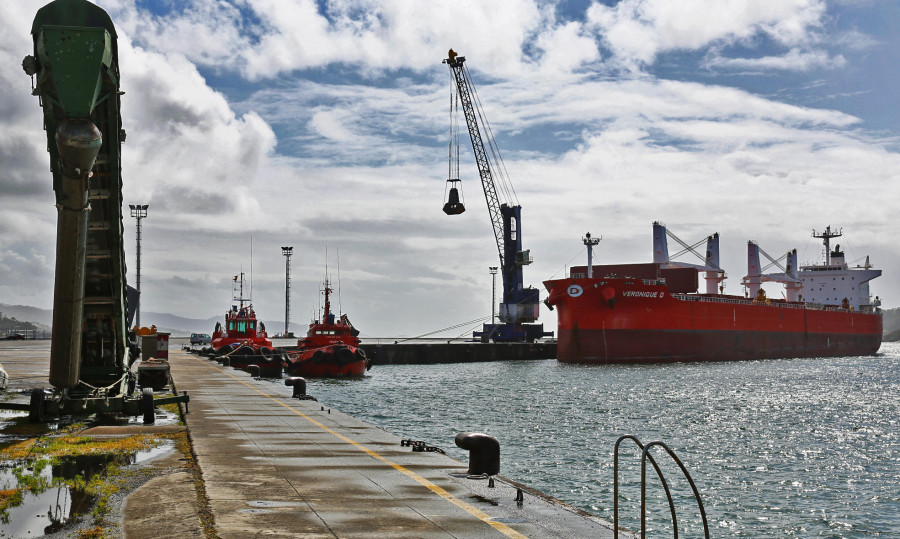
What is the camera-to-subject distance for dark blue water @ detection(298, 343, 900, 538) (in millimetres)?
17812

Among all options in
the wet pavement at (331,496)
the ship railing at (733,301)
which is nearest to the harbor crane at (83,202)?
the wet pavement at (331,496)

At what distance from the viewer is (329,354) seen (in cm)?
5878

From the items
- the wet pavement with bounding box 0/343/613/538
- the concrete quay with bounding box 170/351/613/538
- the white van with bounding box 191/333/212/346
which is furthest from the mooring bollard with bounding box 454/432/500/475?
the white van with bounding box 191/333/212/346

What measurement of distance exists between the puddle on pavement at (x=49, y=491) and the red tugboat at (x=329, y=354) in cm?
4342

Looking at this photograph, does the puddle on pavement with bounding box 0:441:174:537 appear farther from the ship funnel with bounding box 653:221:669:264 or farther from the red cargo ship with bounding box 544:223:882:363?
the ship funnel with bounding box 653:221:669:264

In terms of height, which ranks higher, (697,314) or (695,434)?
(697,314)

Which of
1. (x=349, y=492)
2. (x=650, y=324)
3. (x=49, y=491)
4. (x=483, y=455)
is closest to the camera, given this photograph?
(x=49, y=491)

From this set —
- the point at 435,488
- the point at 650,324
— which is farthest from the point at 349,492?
the point at 650,324

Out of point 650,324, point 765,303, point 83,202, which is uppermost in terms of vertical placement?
point 765,303

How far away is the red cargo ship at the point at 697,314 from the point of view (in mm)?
76062

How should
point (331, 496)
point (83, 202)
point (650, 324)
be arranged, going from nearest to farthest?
point (331, 496), point (83, 202), point (650, 324)

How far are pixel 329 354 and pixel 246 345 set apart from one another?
659 centimetres

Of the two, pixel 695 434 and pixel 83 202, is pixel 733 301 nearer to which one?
pixel 695 434

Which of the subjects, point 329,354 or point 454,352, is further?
point 454,352
